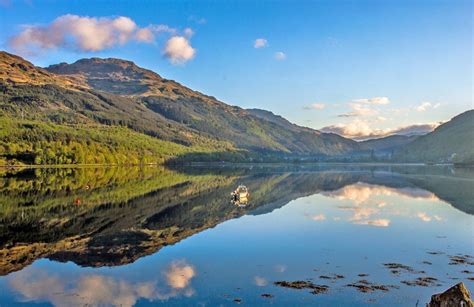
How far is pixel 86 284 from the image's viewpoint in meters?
27.3

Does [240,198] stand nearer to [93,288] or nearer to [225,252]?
[225,252]

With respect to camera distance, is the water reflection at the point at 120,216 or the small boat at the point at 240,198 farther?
the small boat at the point at 240,198

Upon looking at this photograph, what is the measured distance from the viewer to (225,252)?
3778 cm

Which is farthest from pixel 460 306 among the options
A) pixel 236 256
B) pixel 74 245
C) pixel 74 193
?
pixel 74 193

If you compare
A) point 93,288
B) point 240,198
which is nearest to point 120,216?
point 240,198

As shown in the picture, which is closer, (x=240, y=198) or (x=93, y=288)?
(x=93, y=288)

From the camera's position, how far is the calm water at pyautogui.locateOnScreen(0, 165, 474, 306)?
2569 centimetres

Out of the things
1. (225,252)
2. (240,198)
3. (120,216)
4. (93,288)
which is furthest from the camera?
(240,198)

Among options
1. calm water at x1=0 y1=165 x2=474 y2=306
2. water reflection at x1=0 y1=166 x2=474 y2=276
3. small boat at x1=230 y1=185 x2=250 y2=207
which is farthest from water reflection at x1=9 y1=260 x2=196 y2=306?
small boat at x1=230 y1=185 x2=250 y2=207

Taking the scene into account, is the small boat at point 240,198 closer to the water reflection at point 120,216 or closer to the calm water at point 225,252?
the water reflection at point 120,216

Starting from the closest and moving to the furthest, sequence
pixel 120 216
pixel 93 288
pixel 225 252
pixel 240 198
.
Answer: pixel 93 288 < pixel 225 252 < pixel 120 216 < pixel 240 198

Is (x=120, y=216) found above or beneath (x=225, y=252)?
above

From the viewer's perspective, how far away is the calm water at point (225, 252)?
84.3ft

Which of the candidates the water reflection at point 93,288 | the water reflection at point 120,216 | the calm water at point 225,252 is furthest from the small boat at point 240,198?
the water reflection at point 93,288
